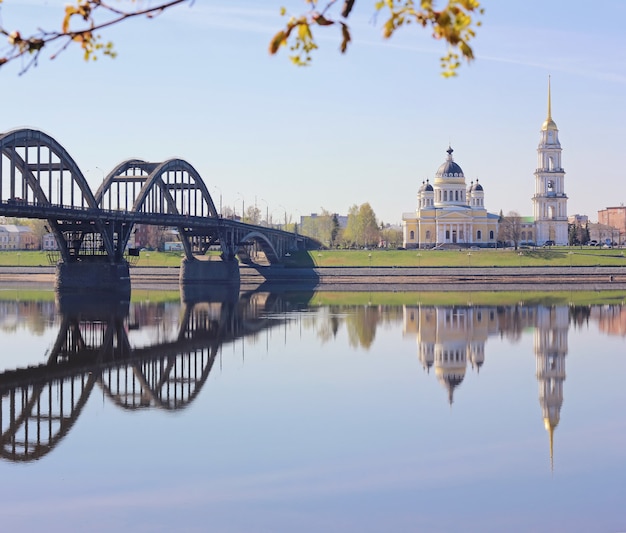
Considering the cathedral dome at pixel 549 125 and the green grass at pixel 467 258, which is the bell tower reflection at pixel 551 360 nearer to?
the green grass at pixel 467 258

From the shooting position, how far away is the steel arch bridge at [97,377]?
90.5 feet

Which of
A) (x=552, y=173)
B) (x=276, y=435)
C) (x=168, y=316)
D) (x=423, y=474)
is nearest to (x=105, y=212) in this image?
(x=168, y=316)

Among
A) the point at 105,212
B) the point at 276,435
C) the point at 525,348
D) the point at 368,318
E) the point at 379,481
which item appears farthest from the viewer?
the point at 105,212

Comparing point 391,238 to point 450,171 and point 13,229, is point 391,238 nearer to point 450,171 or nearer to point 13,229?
point 450,171

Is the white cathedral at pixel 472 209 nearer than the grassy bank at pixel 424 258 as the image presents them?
No

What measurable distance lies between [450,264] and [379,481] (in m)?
97.8

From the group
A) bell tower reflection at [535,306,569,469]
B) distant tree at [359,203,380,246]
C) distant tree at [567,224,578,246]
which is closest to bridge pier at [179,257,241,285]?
bell tower reflection at [535,306,569,469]

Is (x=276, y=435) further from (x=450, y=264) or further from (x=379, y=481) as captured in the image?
(x=450, y=264)

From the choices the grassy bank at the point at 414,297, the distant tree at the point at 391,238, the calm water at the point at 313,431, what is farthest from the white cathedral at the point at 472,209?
the calm water at the point at 313,431

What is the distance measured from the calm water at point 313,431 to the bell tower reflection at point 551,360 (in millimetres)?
174

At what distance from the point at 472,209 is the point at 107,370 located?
116532 mm

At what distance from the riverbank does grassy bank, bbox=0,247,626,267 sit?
9.32 ft

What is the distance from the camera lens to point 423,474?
21703 millimetres

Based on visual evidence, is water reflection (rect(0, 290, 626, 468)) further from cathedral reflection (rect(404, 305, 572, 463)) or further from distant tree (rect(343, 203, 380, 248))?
distant tree (rect(343, 203, 380, 248))
